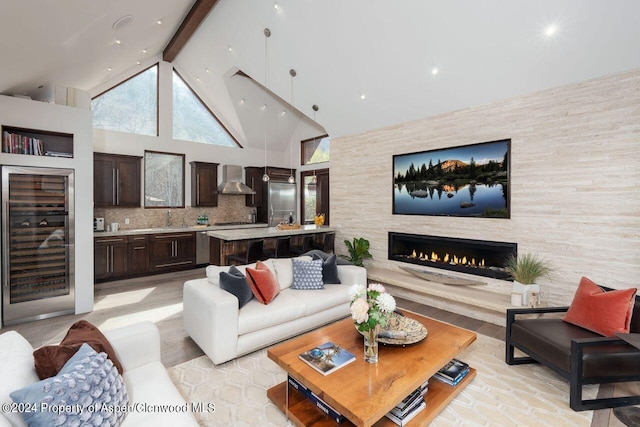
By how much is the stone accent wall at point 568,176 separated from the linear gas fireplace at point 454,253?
12 centimetres

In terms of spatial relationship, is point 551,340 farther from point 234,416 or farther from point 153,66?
point 153,66

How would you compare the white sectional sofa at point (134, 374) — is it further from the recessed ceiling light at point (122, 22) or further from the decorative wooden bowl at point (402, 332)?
the recessed ceiling light at point (122, 22)

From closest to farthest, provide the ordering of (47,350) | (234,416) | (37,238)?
(47,350) < (234,416) < (37,238)

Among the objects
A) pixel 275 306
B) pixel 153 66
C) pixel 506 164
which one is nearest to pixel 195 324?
pixel 275 306

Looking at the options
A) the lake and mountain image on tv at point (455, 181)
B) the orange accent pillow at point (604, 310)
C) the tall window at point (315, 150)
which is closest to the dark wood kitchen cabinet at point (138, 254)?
the tall window at point (315, 150)

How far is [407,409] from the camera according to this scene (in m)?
2.03

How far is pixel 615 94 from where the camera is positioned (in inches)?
125

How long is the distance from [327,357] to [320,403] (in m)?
0.29

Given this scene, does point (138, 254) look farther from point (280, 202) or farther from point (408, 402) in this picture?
point (408, 402)

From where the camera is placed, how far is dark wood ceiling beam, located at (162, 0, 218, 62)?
Result: 4.84 meters

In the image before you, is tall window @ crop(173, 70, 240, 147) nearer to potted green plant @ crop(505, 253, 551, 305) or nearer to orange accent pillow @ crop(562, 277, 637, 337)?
potted green plant @ crop(505, 253, 551, 305)

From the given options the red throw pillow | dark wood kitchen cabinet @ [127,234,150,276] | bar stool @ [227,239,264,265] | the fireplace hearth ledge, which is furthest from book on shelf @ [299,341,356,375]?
dark wood kitchen cabinet @ [127,234,150,276]

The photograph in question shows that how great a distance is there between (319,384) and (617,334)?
2281 mm

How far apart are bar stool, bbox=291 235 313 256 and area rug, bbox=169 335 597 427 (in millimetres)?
2860
